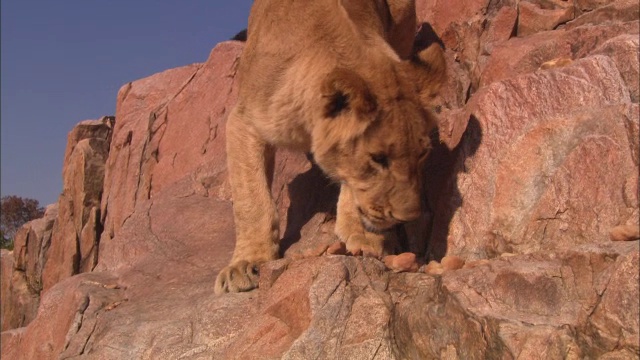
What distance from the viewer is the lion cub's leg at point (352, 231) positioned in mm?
5305

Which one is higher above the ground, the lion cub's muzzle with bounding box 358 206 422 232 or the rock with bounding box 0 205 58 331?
the rock with bounding box 0 205 58 331

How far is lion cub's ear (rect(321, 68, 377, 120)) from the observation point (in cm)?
461

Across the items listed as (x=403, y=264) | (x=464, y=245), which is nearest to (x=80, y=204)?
(x=464, y=245)

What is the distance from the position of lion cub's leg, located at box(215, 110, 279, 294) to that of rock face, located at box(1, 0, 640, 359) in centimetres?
22

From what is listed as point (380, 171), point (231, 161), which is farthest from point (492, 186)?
point (231, 161)

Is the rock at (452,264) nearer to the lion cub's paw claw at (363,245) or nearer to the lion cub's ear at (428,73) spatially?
the lion cub's paw claw at (363,245)

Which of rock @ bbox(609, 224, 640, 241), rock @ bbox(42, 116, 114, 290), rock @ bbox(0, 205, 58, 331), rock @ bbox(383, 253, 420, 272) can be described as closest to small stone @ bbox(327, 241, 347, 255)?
rock @ bbox(383, 253, 420, 272)

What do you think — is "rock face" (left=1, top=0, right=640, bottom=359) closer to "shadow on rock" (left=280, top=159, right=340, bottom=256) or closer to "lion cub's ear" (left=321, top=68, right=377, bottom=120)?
"shadow on rock" (left=280, top=159, right=340, bottom=256)

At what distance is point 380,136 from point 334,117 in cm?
33

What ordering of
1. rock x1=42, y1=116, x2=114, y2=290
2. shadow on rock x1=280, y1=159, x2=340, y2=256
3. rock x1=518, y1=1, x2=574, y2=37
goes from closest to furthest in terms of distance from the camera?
shadow on rock x1=280, y1=159, x2=340, y2=256 < rock x1=518, y1=1, x2=574, y2=37 < rock x1=42, y1=116, x2=114, y2=290

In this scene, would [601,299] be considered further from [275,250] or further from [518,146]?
[275,250]

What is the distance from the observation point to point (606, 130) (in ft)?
14.1

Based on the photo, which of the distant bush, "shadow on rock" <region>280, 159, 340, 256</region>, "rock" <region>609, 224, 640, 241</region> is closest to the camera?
"rock" <region>609, 224, 640, 241</region>

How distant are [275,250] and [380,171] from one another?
1091 mm
